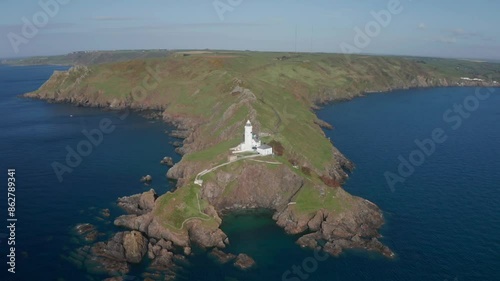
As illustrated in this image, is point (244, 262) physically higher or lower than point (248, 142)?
lower

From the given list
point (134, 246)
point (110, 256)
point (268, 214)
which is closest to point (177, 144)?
point (268, 214)

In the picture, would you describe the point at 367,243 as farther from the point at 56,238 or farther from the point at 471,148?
the point at 471,148

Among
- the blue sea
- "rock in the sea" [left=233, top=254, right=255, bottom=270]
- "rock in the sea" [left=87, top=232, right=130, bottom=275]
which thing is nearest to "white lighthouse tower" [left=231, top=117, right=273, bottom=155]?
the blue sea

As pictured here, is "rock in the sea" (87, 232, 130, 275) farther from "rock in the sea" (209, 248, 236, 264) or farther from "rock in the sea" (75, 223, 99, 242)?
"rock in the sea" (209, 248, 236, 264)

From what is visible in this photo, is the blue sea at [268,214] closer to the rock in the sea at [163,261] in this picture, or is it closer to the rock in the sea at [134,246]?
the rock in the sea at [163,261]

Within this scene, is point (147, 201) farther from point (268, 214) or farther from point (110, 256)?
point (268, 214)
